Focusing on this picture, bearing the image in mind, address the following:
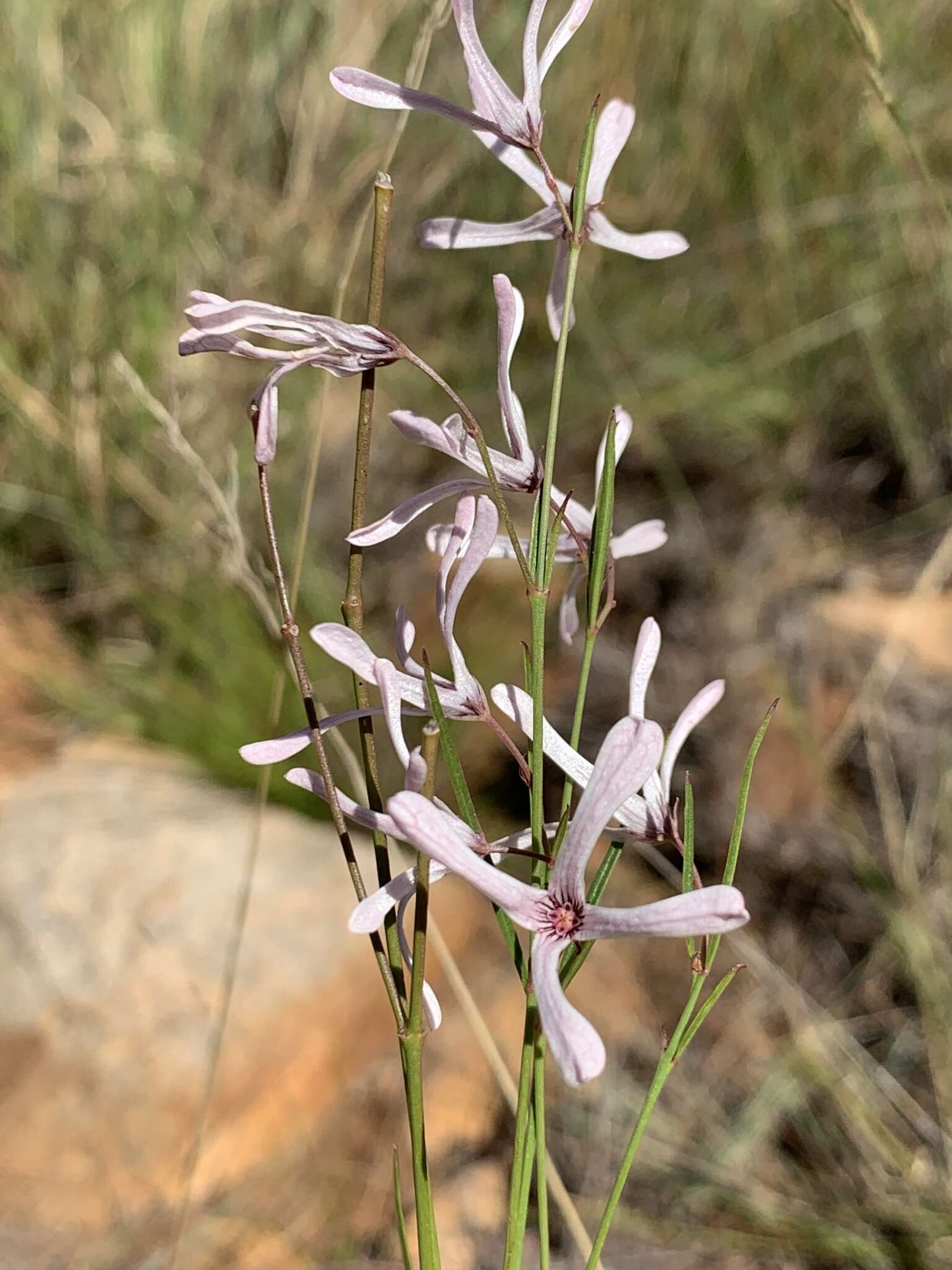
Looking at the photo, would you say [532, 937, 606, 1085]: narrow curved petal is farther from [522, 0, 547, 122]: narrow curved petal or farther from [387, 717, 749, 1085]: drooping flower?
[522, 0, 547, 122]: narrow curved petal

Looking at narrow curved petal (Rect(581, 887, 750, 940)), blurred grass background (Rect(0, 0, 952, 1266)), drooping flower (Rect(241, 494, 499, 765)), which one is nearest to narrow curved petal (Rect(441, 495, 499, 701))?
drooping flower (Rect(241, 494, 499, 765))

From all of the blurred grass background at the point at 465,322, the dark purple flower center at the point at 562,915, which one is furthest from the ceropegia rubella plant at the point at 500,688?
the blurred grass background at the point at 465,322

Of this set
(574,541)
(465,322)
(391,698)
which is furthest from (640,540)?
(465,322)

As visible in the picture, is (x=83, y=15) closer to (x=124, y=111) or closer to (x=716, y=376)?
(x=124, y=111)

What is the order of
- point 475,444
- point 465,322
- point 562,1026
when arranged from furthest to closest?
1. point 465,322
2. point 475,444
3. point 562,1026

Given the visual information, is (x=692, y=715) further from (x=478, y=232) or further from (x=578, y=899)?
(x=478, y=232)

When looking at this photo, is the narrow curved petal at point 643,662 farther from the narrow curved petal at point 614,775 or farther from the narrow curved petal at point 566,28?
the narrow curved petal at point 566,28
